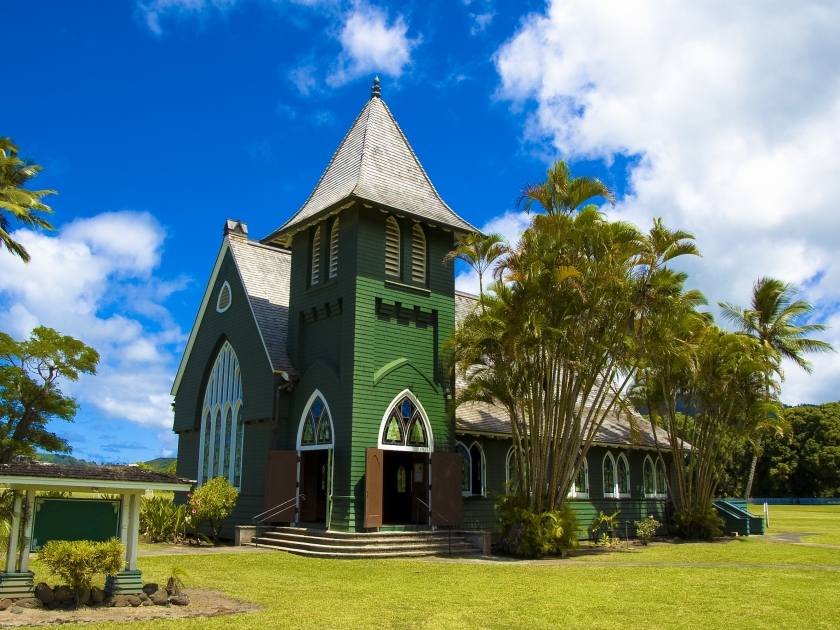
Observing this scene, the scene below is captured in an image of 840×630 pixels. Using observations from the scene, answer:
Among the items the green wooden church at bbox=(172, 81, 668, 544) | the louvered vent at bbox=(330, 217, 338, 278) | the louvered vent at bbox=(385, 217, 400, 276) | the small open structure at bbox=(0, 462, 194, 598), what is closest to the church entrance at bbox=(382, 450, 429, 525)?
the green wooden church at bbox=(172, 81, 668, 544)

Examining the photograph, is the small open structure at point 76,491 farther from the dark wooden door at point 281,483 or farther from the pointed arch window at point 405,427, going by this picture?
the dark wooden door at point 281,483

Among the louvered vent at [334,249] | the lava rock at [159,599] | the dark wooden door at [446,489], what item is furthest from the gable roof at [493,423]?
the lava rock at [159,599]

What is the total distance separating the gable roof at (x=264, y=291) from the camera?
23.0 metres

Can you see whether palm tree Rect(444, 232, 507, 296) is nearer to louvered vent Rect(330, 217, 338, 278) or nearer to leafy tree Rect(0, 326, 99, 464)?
louvered vent Rect(330, 217, 338, 278)

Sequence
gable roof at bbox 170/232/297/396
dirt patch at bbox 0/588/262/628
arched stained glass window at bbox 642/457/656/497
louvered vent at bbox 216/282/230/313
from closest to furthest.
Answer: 1. dirt patch at bbox 0/588/262/628
2. gable roof at bbox 170/232/297/396
3. louvered vent at bbox 216/282/230/313
4. arched stained glass window at bbox 642/457/656/497

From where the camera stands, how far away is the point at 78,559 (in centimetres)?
1016

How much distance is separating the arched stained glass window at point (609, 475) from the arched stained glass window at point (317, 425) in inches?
440

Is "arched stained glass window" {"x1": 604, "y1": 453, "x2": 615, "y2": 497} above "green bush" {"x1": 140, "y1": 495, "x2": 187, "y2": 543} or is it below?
above

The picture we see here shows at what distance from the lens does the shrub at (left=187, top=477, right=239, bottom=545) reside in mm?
20562

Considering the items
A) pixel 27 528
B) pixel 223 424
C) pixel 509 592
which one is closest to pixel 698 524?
pixel 509 592

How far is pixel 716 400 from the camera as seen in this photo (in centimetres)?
2600

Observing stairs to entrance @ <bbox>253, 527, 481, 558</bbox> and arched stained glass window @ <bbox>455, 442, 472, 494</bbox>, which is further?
arched stained glass window @ <bbox>455, 442, 472, 494</bbox>

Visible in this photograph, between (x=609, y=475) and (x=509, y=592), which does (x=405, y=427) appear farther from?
(x=609, y=475)

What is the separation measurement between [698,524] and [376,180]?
52.5ft
